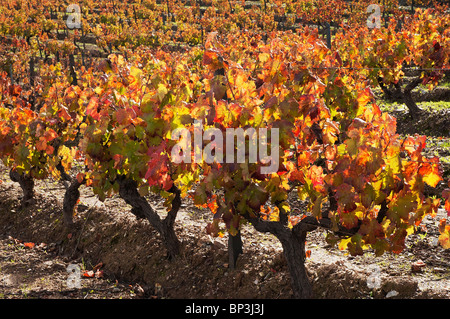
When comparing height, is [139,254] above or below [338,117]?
below

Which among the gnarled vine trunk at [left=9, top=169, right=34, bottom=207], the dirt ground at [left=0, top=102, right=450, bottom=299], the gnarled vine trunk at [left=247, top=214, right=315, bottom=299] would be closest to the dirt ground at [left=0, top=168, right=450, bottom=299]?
the dirt ground at [left=0, top=102, right=450, bottom=299]

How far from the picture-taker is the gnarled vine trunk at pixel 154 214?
446 centimetres

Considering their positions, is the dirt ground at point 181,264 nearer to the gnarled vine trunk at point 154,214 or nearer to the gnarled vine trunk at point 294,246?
the gnarled vine trunk at point 154,214

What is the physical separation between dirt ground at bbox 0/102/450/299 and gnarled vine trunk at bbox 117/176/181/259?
151 mm

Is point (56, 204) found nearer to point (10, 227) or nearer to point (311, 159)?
point (10, 227)

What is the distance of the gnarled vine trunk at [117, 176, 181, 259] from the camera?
4.46 meters

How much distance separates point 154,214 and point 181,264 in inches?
21.2

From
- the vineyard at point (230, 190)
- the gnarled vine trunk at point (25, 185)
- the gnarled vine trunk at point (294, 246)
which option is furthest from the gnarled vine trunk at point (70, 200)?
the gnarled vine trunk at point (294, 246)

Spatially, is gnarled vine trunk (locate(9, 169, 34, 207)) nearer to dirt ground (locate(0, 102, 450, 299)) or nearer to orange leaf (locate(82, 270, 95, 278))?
Result: dirt ground (locate(0, 102, 450, 299))

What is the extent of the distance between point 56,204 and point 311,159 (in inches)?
174

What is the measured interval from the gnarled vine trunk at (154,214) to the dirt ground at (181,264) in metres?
0.15

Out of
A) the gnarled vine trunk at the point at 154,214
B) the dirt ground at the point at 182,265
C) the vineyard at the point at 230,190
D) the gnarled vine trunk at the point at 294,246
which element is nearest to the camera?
the vineyard at the point at 230,190

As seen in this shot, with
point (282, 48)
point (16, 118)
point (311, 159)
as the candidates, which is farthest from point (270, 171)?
point (16, 118)

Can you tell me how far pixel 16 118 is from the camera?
561 centimetres
